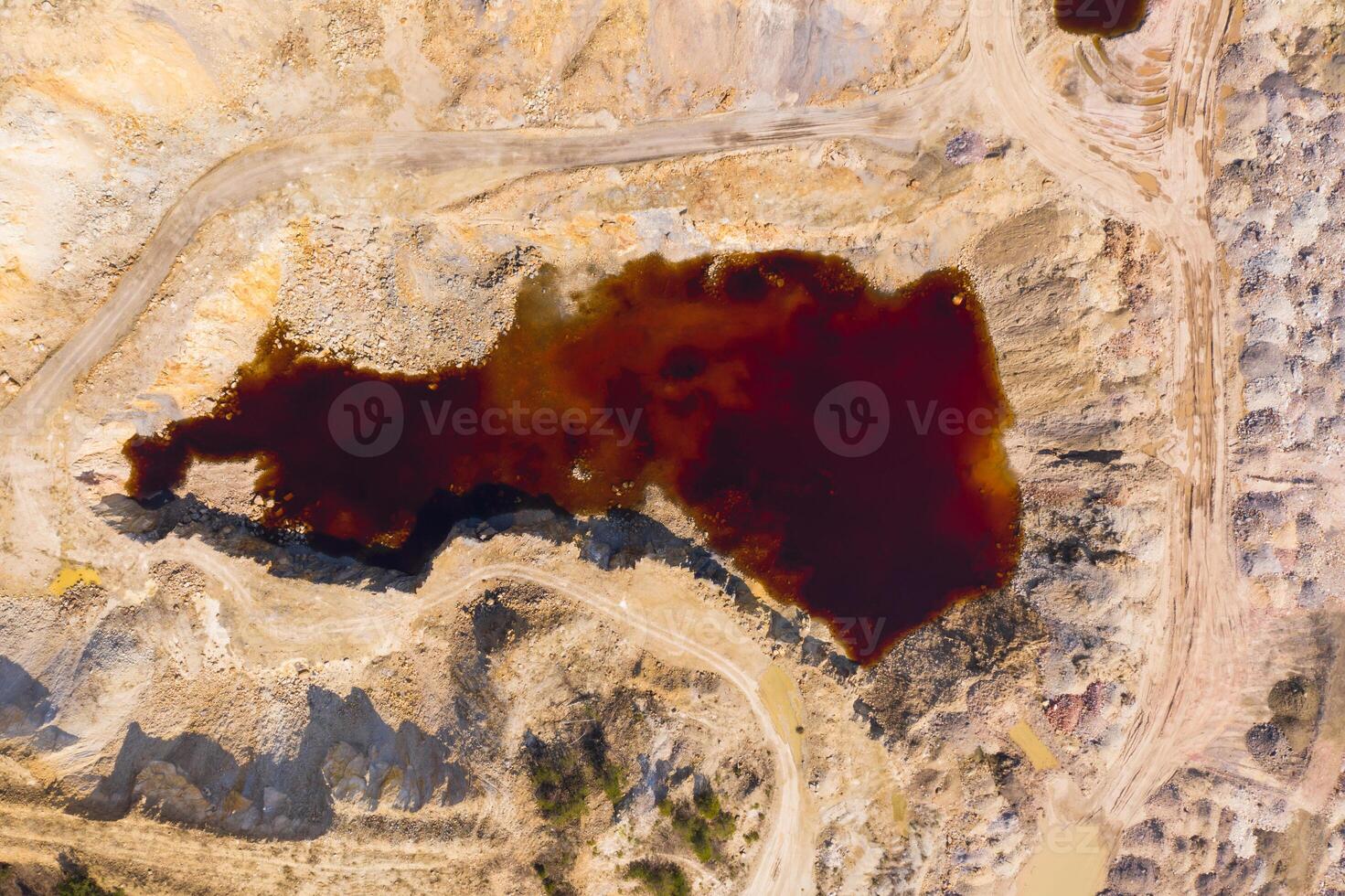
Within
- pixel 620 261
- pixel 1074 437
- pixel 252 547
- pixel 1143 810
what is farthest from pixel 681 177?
pixel 1143 810

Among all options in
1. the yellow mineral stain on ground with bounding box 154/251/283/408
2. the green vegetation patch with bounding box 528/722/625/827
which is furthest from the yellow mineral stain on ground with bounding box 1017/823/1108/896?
the yellow mineral stain on ground with bounding box 154/251/283/408

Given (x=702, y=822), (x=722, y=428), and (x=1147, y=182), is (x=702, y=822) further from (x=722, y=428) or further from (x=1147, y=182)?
(x=1147, y=182)

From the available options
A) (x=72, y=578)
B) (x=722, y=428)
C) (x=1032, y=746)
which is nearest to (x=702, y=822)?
(x=1032, y=746)

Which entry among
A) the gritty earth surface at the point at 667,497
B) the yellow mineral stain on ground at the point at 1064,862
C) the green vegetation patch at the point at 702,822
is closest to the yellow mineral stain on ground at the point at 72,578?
the gritty earth surface at the point at 667,497

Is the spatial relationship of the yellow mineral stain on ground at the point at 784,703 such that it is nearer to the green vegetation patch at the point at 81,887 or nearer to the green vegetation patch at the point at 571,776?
the green vegetation patch at the point at 571,776

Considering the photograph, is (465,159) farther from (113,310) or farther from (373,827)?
(373,827)

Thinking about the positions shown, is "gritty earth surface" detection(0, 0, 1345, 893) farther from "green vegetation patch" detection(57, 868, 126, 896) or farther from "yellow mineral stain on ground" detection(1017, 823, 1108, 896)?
"green vegetation patch" detection(57, 868, 126, 896)

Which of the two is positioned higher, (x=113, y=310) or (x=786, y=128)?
(x=786, y=128)
